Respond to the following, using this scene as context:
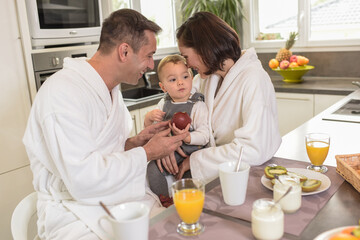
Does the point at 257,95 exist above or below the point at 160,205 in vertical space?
above

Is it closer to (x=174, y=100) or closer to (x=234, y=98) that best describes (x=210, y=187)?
(x=234, y=98)

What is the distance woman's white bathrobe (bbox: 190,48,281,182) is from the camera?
1529mm

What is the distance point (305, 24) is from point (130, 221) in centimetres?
350

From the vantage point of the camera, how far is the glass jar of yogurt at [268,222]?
93 centimetres

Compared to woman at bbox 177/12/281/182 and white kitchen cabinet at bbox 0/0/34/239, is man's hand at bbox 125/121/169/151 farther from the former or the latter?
white kitchen cabinet at bbox 0/0/34/239

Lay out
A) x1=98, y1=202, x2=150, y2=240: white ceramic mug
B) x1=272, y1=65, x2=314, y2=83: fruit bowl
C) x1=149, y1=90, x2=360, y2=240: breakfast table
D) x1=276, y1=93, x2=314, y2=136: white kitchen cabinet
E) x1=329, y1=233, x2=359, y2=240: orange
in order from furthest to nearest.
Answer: x1=272, y1=65, x2=314, y2=83: fruit bowl
x1=276, y1=93, x2=314, y2=136: white kitchen cabinet
x1=149, y1=90, x2=360, y2=240: breakfast table
x1=98, y1=202, x2=150, y2=240: white ceramic mug
x1=329, y1=233, x2=359, y2=240: orange

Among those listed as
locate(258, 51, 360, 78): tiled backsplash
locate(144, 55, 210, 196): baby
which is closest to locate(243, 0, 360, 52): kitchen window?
locate(258, 51, 360, 78): tiled backsplash

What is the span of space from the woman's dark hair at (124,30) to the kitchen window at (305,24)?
9.02 feet

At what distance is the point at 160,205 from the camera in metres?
1.67

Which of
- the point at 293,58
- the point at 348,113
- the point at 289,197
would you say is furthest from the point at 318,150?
the point at 293,58

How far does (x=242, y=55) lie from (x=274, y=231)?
1.02 metres

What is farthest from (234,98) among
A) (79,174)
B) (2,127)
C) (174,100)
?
(2,127)

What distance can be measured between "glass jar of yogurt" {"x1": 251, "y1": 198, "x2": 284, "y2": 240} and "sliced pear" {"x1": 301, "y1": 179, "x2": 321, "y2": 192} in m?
0.29

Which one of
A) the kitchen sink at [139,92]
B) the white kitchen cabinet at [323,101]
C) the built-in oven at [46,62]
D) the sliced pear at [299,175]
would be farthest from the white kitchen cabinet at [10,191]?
the white kitchen cabinet at [323,101]
